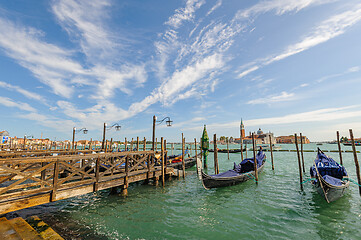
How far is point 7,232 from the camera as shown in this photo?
3.69 meters

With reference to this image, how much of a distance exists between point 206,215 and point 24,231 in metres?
5.67

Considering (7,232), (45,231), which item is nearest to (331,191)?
(45,231)

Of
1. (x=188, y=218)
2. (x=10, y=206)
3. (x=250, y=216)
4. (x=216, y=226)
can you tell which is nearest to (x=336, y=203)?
(x=250, y=216)

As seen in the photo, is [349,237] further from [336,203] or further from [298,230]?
[336,203]

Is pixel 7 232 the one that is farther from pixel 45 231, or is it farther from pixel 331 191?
pixel 331 191

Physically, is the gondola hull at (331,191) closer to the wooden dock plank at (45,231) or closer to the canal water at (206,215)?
the canal water at (206,215)

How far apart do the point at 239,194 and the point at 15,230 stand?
943 centimetres

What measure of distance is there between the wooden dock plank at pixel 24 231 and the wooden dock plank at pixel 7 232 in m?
0.08

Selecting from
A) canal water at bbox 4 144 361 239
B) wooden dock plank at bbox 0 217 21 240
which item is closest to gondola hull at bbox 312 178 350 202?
canal water at bbox 4 144 361 239

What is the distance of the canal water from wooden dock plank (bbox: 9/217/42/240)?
1368 millimetres

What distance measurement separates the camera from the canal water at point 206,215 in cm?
548

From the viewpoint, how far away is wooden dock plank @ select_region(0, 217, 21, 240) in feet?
11.3

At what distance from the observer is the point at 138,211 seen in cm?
725

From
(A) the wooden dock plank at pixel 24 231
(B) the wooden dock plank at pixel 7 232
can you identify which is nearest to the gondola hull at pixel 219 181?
(A) the wooden dock plank at pixel 24 231
